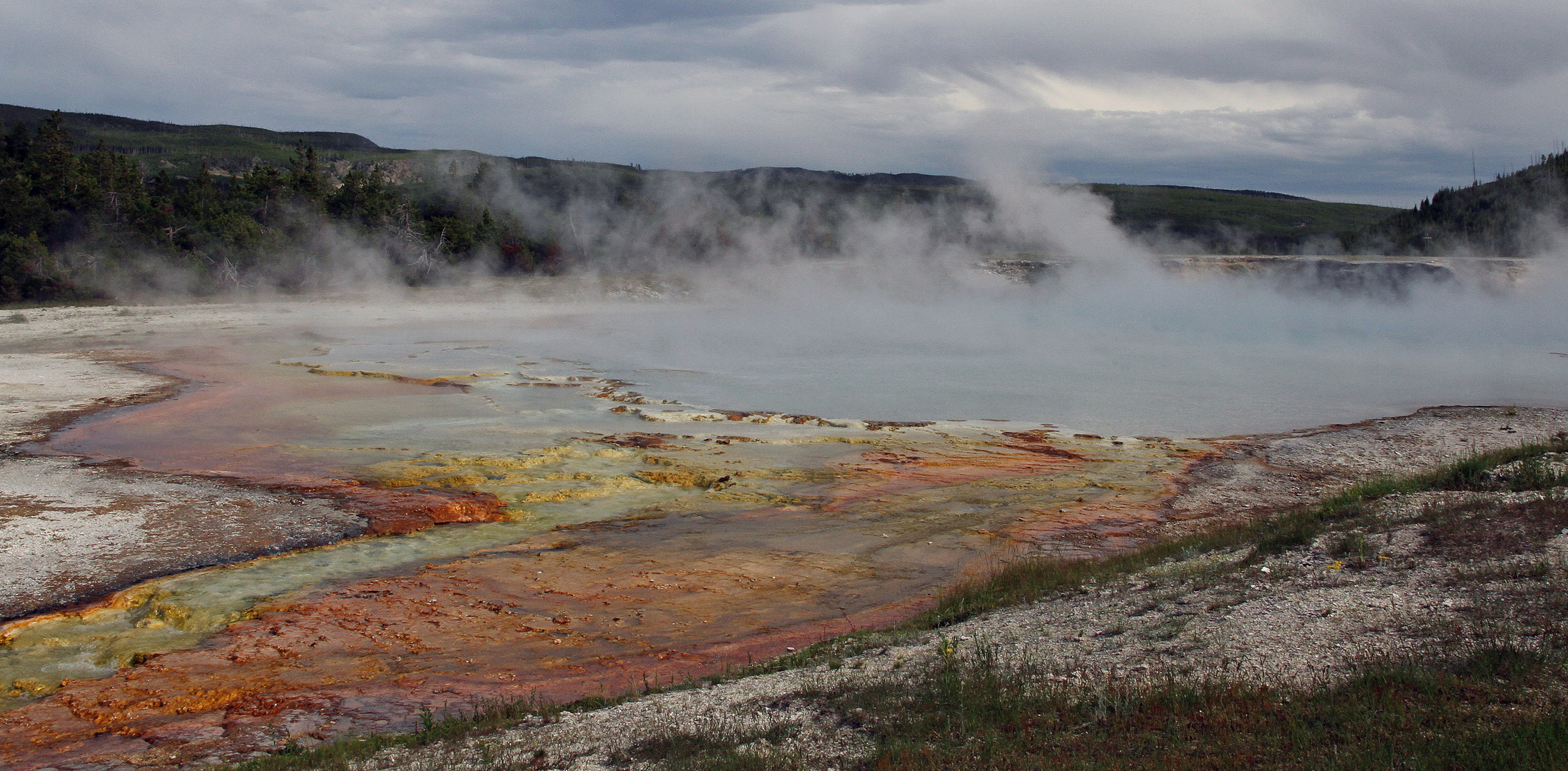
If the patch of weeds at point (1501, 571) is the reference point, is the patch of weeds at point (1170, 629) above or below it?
below

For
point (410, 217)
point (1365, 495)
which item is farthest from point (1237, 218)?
point (1365, 495)

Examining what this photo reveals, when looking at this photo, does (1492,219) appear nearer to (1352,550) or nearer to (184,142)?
(1352,550)

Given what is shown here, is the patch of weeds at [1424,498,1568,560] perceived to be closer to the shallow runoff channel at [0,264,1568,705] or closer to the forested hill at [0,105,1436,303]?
the shallow runoff channel at [0,264,1568,705]

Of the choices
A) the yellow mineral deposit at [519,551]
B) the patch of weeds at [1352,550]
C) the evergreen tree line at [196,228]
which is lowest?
the yellow mineral deposit at [519,551]

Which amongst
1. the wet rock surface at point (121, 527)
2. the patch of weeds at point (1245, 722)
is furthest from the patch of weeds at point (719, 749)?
the wet rock surface at point (121, 527)

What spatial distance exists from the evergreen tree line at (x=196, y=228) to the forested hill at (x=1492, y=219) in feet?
112

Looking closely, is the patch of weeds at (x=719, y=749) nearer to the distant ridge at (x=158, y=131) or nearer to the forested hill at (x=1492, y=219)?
the forested hill at (x=1492, y=219)

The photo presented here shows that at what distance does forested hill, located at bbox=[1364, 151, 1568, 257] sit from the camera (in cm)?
3666

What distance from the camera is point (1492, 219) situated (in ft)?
126

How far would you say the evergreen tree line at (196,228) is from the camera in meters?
28.3

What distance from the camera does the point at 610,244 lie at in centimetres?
4144

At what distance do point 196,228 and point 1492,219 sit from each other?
45.5m

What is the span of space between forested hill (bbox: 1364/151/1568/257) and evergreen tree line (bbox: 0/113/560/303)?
34.2 metres

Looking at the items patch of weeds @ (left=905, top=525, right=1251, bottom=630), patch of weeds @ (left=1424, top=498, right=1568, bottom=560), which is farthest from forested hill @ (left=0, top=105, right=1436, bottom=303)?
patch of weeds @ (left=1424, top=498, right=1568, bottom=560)
